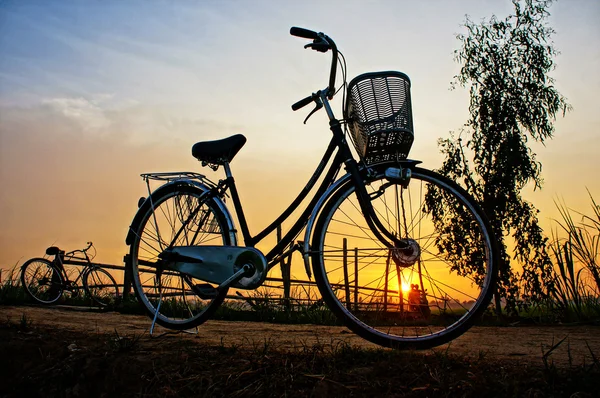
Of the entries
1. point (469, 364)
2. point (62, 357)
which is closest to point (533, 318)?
point (469, 364)

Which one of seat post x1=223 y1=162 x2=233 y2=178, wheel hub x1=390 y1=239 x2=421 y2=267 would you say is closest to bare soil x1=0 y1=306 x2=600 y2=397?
wheel hub x1=390 y1=239 x2=421 y2=267

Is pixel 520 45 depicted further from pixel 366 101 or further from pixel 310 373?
pixel 310 373

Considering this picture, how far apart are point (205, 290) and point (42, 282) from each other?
7368mm

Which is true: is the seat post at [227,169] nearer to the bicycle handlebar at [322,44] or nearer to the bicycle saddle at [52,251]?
the bicycle handlebar at [322,44]

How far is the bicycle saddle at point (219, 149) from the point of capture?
3818 mm

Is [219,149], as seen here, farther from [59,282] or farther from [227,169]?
[59,282]

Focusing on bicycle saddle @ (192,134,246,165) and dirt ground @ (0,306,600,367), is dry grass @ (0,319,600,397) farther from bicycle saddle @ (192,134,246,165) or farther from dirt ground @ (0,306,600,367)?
bicycle saddle @ (192,134,246,165)

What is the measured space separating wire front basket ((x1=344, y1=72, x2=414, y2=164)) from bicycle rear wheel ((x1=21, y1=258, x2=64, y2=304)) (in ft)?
26.9

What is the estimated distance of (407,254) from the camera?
3301mm

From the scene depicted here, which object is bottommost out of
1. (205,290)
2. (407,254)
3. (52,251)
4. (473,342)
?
(473,342)

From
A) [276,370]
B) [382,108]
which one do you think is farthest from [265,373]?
[382,108]

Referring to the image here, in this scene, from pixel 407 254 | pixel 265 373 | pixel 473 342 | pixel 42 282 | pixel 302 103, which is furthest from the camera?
pixel 42 282

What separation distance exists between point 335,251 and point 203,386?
3.59 ft

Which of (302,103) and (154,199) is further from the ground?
(302,103)
